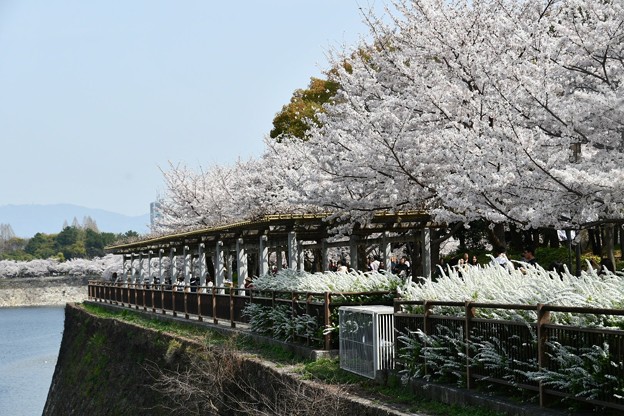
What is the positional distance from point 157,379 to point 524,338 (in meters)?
10.9

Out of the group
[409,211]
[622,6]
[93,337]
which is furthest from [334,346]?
[93,337]

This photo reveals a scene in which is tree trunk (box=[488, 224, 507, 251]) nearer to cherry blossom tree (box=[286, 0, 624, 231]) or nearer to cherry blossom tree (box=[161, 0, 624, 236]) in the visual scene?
cherry blossom tree (box=[161, 0, 624, 236])

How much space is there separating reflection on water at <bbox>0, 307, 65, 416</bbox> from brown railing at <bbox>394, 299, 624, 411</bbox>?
29.2 m

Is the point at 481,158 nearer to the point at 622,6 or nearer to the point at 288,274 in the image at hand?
the point at 622,6

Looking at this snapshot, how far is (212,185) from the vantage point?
2159 inches

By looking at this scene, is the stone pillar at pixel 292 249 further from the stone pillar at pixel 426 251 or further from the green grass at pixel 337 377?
the stone pillar at pixel 426 251

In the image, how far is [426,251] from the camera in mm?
25734

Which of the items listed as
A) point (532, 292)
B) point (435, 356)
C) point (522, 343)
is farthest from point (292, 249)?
point (522, 343)

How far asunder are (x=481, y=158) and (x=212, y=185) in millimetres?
39981

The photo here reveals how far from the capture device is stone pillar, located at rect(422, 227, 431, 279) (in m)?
25.4

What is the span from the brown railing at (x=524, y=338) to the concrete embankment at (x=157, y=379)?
121 cm

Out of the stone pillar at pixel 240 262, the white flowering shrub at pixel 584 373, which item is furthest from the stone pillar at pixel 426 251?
the white flowering shrub at pixel 584 373

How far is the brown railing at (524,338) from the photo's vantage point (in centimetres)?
830

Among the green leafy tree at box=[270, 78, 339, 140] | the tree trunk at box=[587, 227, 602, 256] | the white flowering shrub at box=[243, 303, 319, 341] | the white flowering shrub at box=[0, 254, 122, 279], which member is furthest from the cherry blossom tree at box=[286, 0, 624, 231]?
the white flowering shrub at box=[0, 254, 122, 279]
